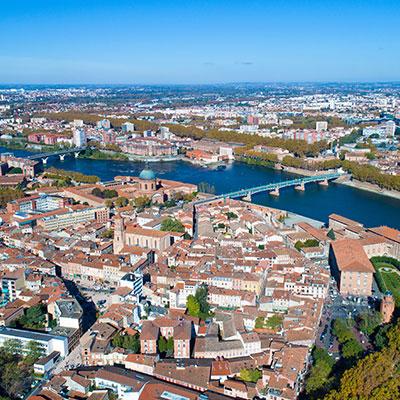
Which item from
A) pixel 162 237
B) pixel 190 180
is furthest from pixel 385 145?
pixel 162 237

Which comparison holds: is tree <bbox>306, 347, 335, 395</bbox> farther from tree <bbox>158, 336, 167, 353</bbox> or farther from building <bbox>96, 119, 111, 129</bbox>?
building <bbox>96, 119, 111, 129</bbox>

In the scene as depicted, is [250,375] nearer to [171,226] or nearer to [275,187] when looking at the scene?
[171,226]

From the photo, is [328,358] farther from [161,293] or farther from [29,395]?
[29,395]

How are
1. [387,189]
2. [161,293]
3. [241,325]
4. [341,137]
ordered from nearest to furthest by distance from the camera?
[241,325], [161,293], [387,189], [341,137]

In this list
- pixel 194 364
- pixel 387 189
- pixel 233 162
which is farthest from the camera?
pixel 233 162

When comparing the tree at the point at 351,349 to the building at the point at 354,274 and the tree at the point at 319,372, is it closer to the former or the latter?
the tree at the point at 319,372
